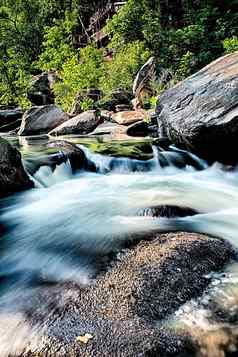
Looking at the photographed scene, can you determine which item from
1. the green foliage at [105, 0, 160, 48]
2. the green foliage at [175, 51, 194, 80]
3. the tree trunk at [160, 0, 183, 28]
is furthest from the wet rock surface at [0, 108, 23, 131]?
the green foliage at [175, 51, 194, 80]

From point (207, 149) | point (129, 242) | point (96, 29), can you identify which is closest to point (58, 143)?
point (207, 149)

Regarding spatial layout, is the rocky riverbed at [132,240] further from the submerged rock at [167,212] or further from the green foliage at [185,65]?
the green foliage at [185,65]

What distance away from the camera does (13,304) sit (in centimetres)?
265

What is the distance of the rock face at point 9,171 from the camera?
550cm

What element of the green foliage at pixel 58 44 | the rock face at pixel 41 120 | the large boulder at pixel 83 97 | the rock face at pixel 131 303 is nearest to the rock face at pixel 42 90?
the green foliage at pixel 58 44

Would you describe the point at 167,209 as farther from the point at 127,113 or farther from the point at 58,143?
the point at 127,113

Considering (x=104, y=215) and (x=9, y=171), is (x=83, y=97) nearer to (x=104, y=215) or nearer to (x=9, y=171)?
(x=9, y=171)

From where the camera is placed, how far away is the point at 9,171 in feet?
18.4

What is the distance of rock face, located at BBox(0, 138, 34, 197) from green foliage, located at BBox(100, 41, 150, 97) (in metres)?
10.7

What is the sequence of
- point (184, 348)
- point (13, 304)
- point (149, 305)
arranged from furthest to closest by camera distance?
point (13, 304) → point (149, 305) → point (184, 348)

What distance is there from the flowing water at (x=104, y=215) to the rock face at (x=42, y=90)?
16061mm

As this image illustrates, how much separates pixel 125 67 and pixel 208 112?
10996mm

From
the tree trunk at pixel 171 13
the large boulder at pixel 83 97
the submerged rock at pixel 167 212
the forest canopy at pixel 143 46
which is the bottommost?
the submerged rock at pixel 167 212

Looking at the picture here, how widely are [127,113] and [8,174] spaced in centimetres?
791
